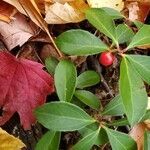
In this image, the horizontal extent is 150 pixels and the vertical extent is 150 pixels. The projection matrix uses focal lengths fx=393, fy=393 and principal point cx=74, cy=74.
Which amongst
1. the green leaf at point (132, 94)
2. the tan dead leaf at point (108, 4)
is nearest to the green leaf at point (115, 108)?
the green leaf at point (132, 94)

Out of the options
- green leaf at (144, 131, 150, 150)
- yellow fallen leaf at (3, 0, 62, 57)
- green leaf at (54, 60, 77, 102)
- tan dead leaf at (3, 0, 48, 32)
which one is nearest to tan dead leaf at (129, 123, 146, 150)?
green leaf at (144, 131, 150, 150)

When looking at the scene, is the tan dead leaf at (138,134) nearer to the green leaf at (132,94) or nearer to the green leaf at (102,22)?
the green leaf at (132,94)

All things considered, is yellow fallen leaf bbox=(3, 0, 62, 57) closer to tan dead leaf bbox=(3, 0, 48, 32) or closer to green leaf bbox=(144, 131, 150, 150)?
tan dead leaf bbox=(3, 0, 48, 32)

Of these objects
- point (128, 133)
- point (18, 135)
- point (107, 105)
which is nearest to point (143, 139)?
point (128, 133)

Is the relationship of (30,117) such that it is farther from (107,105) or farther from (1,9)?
(1,9)

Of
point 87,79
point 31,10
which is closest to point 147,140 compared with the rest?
point 87,79
